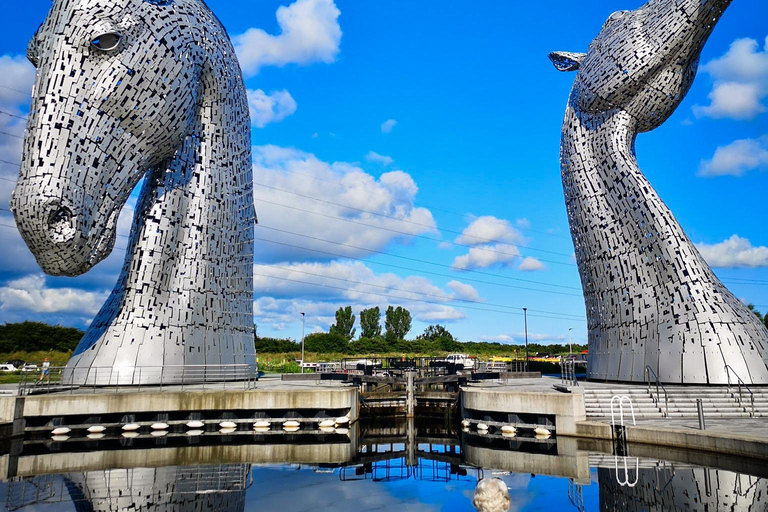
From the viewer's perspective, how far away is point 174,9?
17.5 m

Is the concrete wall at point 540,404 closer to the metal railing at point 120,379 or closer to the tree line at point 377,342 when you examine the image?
the metal railing at point 120,379

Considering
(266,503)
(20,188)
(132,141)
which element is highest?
(132,141)

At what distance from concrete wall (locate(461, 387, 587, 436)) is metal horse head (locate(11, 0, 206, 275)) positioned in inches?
439

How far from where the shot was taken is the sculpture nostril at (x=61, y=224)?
14.4m

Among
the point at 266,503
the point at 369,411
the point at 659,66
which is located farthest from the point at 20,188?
the point at 659,66

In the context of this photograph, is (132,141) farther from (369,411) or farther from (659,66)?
(659,66)

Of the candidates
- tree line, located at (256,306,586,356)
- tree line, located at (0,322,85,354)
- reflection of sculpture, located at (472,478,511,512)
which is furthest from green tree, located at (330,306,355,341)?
reflection of sculpture, located at (472,478,511,512)

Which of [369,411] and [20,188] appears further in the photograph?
[369,411]

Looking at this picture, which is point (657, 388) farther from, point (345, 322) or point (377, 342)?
point (345, 322)

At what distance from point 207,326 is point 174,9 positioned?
31.7 feet

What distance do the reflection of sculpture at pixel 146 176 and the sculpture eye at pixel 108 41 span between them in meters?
0.03

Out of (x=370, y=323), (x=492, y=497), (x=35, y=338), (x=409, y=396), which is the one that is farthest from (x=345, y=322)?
(x=492, y=497)

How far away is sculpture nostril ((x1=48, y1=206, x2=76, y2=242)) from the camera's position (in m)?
14.4

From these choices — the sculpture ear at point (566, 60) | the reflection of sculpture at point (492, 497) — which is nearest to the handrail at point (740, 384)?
the sculpture ear at point (566, 60)
